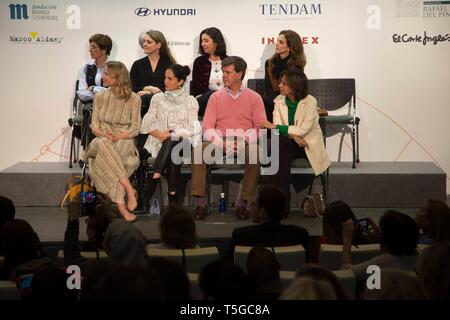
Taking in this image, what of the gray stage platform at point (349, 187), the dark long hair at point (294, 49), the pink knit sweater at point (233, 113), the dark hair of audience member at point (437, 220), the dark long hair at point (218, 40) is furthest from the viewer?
the dark long hair at point (218, 40)

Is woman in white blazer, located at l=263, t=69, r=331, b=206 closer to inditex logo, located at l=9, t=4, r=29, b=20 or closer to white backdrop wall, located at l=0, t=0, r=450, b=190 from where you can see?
white backdrop wall, located at l=0, t=0, r=450, b=190

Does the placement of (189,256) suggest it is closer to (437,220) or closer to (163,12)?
(437,220)

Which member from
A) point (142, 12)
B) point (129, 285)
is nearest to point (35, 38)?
point (142, 12)

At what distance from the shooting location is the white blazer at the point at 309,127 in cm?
644

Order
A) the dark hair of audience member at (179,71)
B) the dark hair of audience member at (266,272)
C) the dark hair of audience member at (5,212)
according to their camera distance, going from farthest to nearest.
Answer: the dark hair of audience member at (179,71)
the dark hair of audience member at (5,212)
the dark hair of audience member at (266,272)

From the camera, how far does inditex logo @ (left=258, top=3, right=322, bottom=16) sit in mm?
7727

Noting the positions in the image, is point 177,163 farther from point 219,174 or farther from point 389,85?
point 389,85

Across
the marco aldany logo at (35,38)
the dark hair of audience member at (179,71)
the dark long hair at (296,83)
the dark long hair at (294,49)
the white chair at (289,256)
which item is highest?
the marco aldany logo at (35,38)


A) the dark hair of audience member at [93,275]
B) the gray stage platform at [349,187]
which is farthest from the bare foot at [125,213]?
the dark hair of audience member at [93,275]

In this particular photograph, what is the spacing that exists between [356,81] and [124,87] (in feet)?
7.59

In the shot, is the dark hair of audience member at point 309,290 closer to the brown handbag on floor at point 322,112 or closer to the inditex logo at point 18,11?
the brown handbag on floor at point 322,112

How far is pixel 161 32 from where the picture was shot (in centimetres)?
758

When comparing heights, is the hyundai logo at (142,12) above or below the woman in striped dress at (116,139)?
above

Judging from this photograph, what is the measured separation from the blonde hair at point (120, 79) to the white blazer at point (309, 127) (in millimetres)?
1149
